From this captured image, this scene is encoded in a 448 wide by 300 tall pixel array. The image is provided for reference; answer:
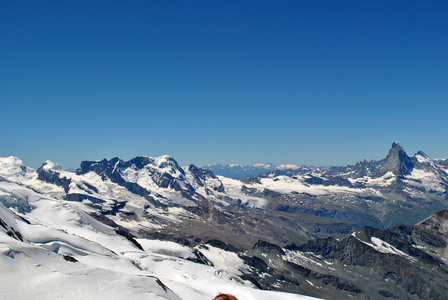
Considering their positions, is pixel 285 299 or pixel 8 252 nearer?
pixel 8 252

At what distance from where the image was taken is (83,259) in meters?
90.1

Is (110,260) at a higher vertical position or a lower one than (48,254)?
lower

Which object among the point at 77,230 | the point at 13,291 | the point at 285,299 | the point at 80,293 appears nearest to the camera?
the point at 13,291

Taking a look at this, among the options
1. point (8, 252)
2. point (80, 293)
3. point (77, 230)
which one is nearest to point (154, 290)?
point (80, 293)

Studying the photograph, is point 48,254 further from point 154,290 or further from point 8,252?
point 154,290

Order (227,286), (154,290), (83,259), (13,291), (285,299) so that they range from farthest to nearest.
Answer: (227,286) → (285,299) → (83,259) → (154,290) → (13,291)

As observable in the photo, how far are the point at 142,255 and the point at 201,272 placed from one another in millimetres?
30654

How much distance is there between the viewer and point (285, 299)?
127438mm

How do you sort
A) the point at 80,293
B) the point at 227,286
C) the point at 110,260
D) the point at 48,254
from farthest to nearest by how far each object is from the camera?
1. the point at 227,286
2. the point at 110,260
3. the point at 48,254
4. the point at 80,293

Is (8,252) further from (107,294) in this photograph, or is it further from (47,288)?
(107,294)

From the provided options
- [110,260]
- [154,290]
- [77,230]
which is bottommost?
[77,230]

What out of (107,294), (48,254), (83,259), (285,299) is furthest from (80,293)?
(285,299)

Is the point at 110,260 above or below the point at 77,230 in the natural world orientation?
above

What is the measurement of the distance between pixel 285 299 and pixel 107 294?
111569 mm
